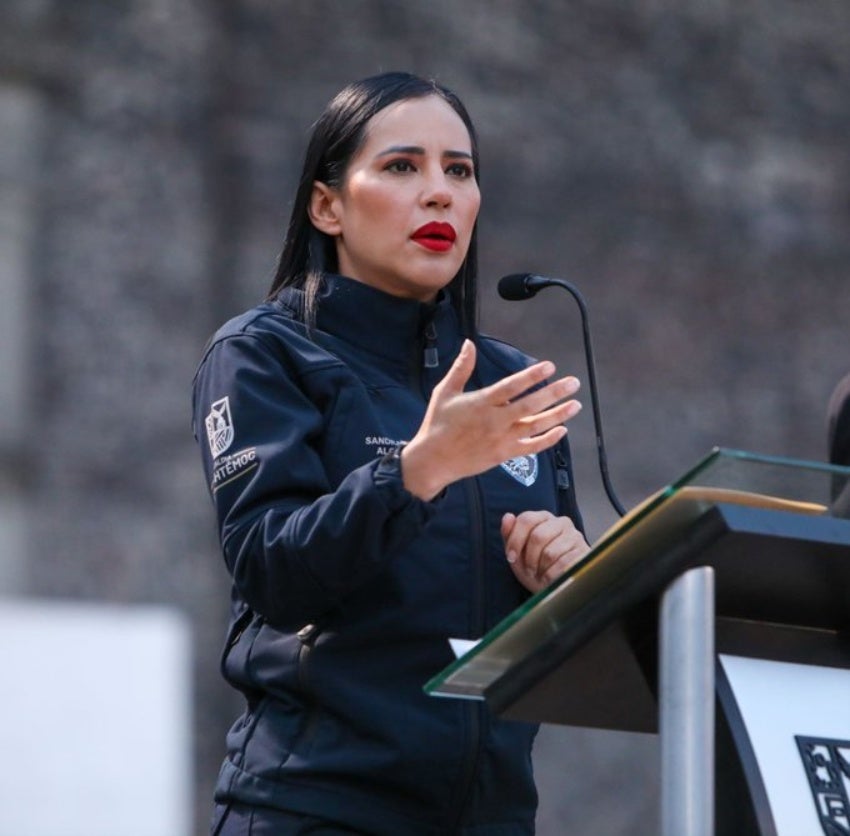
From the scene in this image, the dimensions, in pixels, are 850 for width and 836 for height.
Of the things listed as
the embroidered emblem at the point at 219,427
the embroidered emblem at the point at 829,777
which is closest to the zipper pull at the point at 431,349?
the embroidered emblem at the point at 219,427

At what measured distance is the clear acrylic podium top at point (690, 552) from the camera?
1.99 m

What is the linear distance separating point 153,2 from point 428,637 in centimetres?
374

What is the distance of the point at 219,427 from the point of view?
269cm

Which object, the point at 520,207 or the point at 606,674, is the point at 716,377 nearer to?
the point at 520,207

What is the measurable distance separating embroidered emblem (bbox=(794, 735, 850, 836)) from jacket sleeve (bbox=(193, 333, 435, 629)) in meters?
0.55

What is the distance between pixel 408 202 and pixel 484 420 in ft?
2.32

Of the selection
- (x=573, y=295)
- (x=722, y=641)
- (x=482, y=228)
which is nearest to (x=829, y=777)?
(x=722, y=641)

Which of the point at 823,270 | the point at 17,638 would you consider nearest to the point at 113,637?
the point at 17,638

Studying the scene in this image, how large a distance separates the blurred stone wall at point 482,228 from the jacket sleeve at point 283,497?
2.94 m

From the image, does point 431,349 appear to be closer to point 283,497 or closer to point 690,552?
point 283,497

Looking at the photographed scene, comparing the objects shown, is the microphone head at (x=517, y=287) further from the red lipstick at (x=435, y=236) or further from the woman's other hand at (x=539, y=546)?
the woman's other hand at (x=539, y=546)

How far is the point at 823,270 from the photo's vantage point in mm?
7297

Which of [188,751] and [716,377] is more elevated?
[716,377]

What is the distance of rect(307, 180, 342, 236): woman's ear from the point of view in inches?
118
